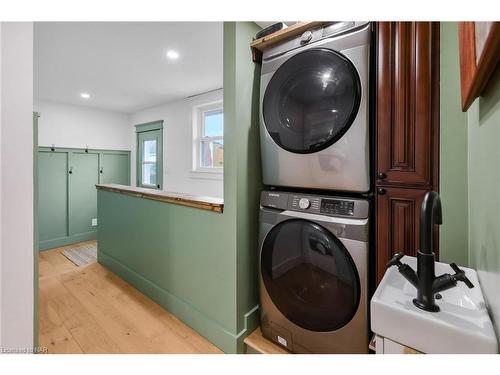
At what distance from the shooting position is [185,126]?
3.93 metres

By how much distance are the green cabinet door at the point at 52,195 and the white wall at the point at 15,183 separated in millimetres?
3819

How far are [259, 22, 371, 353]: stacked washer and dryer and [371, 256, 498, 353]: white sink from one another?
454 mm

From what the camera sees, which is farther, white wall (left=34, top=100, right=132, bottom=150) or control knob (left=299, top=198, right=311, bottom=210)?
white wall (left=34, top=100, right=132, bottom=150)

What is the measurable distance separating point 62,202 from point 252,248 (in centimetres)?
399

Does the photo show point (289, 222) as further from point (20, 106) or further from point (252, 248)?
point (20, 106)

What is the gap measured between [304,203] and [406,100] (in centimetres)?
67

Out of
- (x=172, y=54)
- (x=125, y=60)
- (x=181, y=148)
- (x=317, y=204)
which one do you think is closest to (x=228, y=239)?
(x=317, y=204)

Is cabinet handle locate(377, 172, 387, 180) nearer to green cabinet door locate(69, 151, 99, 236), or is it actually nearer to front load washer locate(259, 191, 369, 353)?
front load washer locate(259, 191, 369, 353)

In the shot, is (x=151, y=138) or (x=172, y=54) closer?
(x=172, y=54)

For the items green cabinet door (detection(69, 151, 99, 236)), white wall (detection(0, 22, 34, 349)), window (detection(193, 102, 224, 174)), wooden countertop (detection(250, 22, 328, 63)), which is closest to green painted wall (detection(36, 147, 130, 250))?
green cabinet door (detection(69, 151, 99, 236))

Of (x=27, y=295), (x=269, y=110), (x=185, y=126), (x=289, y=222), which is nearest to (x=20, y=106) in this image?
(x=27, y=295)

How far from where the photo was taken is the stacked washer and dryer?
3.74ft

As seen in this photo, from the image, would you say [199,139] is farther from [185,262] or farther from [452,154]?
[452,154]

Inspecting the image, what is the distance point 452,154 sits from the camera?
1.05 meters
